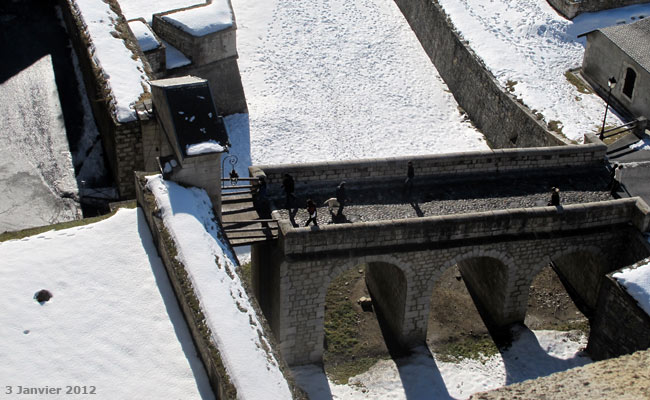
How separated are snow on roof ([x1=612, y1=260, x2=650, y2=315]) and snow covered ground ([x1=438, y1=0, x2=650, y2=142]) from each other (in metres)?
8.72

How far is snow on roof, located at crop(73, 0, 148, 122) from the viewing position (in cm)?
1860

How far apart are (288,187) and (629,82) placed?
14.3m

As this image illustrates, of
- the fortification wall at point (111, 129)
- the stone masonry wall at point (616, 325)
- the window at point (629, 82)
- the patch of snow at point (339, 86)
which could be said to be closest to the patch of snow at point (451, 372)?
the stone masonry wall at point (616, 325)

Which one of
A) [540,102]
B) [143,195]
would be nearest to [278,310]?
[143,195]

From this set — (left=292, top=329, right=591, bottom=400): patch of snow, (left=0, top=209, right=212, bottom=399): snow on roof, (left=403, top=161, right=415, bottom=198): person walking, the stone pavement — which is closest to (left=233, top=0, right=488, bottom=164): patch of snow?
the stone pavement

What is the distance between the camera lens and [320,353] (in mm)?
21141

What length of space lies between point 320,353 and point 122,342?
8.00 m

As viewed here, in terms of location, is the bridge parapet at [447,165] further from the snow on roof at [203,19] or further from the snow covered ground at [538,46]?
the snow on roof at [203,19]

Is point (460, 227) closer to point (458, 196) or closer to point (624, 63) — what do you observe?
point (458, 196)

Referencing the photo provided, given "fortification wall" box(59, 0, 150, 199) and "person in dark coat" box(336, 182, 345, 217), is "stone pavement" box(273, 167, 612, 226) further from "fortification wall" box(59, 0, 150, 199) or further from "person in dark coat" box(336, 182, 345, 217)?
"fortification wall" box(59, 0, 150, 199)

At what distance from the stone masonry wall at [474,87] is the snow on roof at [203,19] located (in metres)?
9.14

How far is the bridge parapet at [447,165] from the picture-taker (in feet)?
70.6

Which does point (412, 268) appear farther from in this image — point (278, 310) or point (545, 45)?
point (545, 45)

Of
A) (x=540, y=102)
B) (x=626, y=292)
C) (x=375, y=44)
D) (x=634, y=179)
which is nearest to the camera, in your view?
(x=626, y=292)
